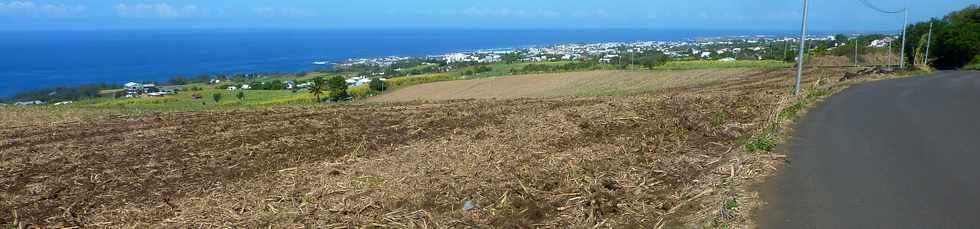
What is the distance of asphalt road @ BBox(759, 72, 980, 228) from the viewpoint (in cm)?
577

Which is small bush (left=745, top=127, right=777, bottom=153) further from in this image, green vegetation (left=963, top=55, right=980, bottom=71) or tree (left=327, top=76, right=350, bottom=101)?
tree (left=327, top=76, right=350, bottom=101)

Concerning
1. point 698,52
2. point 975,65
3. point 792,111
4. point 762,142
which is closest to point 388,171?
point 762,142

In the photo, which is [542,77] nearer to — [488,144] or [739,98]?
[739,98]

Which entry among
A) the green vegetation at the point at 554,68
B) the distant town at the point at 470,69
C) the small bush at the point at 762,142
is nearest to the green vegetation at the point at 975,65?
the distant town at the point at 470,69

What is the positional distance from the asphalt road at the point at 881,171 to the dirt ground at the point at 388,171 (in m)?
0.63

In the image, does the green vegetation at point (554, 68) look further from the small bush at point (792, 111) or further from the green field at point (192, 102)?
the small bush at point (792, 111)

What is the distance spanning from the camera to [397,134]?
12062 millimetres

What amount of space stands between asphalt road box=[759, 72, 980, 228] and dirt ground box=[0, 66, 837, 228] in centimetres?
63

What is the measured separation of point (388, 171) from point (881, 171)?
20.4 feet

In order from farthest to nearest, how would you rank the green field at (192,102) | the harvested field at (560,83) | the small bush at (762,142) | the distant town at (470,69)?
1. the distant town at (470,69)
2. the harvested field at (560,83)
3. the green field at (192,102)
4. the small bush at (762,142)

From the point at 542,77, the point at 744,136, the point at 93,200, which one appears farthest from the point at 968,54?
the point at 93,200

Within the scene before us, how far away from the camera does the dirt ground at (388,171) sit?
6328mm

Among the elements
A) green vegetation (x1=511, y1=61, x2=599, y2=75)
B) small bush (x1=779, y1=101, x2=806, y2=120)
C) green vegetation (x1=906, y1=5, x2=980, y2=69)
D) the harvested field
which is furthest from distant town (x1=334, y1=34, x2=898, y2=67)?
small bush (x1=779, y1=101, x2=806, y2=120)

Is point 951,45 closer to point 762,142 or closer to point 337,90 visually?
point 762,142
